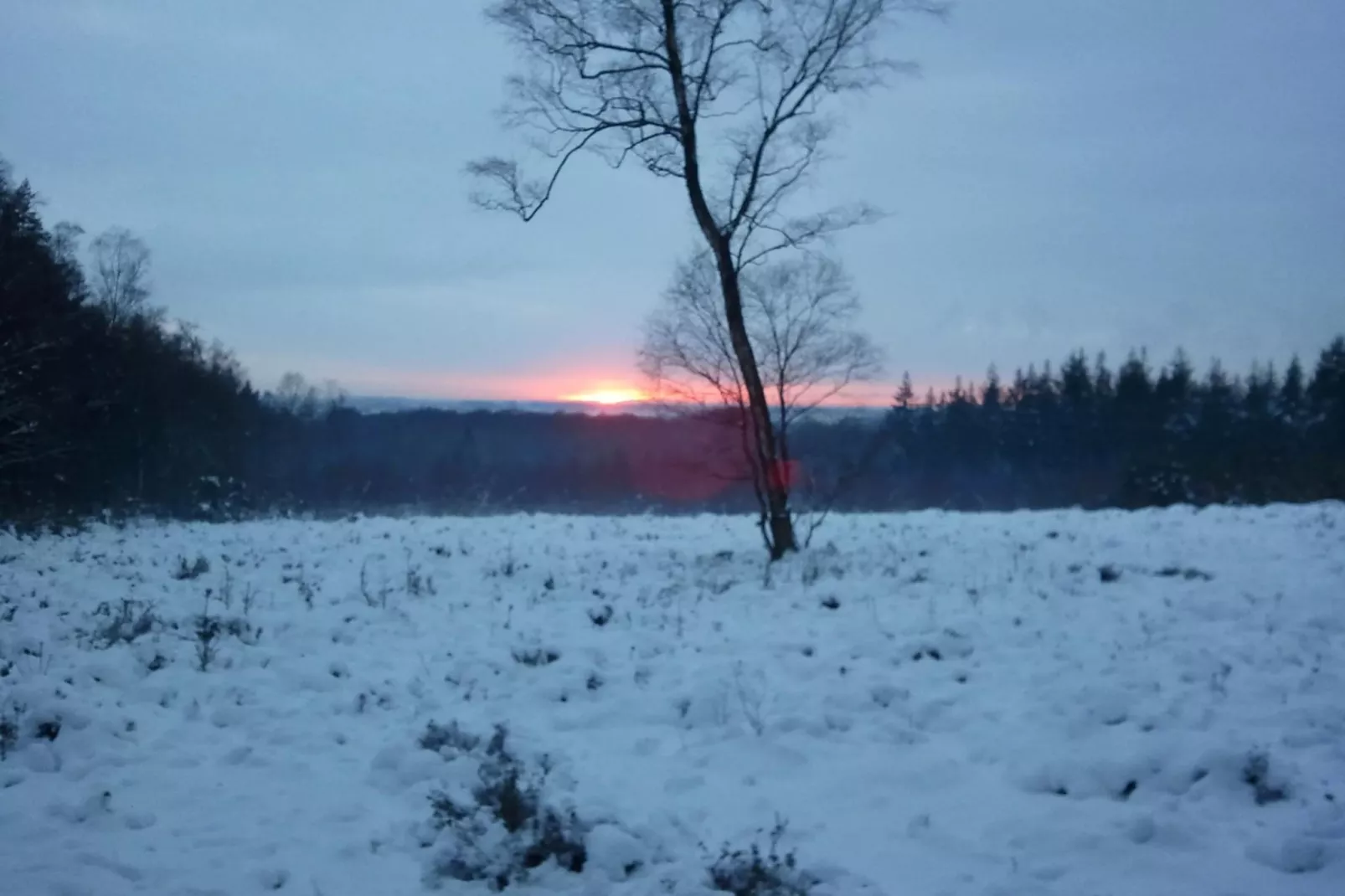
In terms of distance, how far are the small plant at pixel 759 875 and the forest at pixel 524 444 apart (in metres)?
9.29

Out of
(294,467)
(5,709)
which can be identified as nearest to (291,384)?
(294,467)

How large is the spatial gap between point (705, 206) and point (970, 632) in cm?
732

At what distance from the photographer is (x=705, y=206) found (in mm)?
13836

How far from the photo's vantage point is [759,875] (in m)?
5.03

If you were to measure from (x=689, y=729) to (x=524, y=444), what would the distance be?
283 ft

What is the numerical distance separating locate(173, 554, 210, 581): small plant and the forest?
6749mm

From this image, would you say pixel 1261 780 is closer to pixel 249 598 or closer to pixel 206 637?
pixel 206 637

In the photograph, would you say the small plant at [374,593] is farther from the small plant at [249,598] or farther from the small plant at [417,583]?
the small plant at [249,598]

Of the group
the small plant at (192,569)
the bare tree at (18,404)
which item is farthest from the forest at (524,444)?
the small plant at (192,569)

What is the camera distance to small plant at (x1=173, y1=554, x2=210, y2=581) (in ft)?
40.8

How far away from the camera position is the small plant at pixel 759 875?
4957 mm

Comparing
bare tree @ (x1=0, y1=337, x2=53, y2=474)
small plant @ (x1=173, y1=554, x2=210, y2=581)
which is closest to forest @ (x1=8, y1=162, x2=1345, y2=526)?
bare tree @ (x1=0, y1=337, x2=53, y2=474)

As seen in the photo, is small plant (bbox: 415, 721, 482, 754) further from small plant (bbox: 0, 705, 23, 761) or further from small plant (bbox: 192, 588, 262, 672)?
small plant (bbox: 192, 588, 262, 672)

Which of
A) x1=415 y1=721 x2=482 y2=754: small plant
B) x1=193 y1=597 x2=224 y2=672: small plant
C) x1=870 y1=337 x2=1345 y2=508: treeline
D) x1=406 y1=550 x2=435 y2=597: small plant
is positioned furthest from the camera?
x1=870 y1=337 x2=1345 y2=508: treeline
